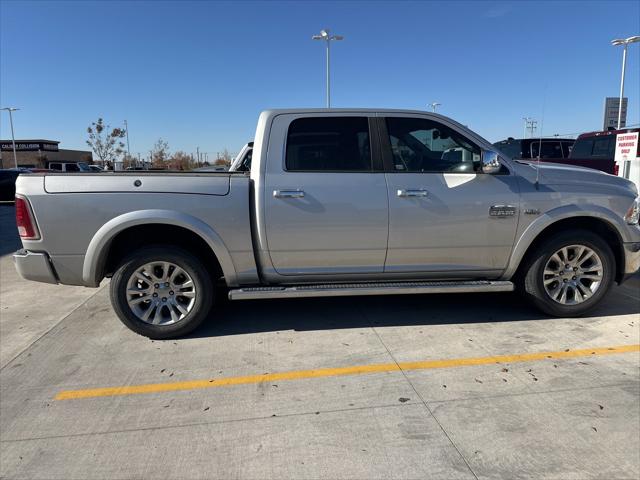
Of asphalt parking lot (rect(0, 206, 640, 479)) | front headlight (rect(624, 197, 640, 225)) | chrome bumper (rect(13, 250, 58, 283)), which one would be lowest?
asphalt parking lot (rect(0, 206, 640, 479))

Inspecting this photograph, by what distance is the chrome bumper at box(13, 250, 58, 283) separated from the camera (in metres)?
3.84

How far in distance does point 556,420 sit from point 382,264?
188 centimetres

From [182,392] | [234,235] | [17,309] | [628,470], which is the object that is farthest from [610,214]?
[17,309]

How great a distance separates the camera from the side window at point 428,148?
4.15 metres

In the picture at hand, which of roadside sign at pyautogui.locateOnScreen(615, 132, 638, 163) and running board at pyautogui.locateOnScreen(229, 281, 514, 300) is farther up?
roadside sign at pyautogui.locateOnScreen(615, 132, 638, 163)

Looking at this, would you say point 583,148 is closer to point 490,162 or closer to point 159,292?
point 490,162

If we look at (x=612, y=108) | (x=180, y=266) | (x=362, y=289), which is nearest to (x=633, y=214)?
(x=362, y=289)

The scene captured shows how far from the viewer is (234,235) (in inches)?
155

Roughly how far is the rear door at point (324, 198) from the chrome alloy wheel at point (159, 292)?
33.2 inches

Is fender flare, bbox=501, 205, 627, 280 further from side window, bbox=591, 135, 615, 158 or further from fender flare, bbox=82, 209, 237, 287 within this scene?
side window, bbox=591, 135, 615, 158

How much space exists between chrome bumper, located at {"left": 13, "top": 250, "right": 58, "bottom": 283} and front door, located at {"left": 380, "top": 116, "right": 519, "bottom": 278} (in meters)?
3.00

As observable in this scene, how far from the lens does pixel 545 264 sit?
14.1ft

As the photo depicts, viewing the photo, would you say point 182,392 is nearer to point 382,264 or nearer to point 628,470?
point 382,264

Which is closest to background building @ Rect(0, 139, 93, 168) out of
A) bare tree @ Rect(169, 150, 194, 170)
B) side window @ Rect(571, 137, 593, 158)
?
bare tree @ Rect(169, 150, 194, 170)
